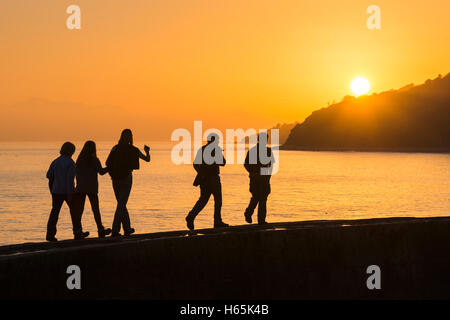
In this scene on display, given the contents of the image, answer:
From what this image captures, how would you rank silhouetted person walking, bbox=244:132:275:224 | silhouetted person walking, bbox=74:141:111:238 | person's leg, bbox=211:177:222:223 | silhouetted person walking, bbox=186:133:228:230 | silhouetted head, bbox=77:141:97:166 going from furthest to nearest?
silhouetted person walking, bbox=244:132:275:224 → person's leg, bbox=211:177:222:223 → silhouetted person walking, bbox=186:133:228:230 → silhouetted person walking, bbox=74:141:111:238 → silhouetted head, bbox=77:141:97:166

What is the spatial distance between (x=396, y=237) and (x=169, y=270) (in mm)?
3591

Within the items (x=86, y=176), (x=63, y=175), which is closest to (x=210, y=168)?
(x=86, y=176)

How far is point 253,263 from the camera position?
8680mm

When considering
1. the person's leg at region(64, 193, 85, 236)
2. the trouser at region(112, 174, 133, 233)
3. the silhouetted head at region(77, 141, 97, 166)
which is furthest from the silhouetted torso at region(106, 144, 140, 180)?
the person's leg at region(64, 193, 85, 236)

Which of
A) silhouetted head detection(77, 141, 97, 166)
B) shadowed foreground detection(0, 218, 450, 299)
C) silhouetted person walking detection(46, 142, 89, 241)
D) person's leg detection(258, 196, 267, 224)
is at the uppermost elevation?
silhouetted head detection(77, 141, 97, 166)

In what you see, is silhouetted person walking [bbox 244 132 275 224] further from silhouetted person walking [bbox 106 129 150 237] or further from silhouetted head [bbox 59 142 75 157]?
silhouetted head [bbox 59 142 75 157]

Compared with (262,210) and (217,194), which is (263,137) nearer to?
(217,194)

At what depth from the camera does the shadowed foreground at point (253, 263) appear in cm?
753

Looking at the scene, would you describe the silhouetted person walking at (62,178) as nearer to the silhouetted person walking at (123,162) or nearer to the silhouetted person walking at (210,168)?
the silhouetted person walking at (123,162)

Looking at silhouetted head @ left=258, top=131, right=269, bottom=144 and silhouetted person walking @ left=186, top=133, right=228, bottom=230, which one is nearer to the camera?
silhouetted person walking @ left=186, top=133, right=228, bottom=230

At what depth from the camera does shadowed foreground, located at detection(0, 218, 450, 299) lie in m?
7.53

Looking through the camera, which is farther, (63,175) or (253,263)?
(63,175)
